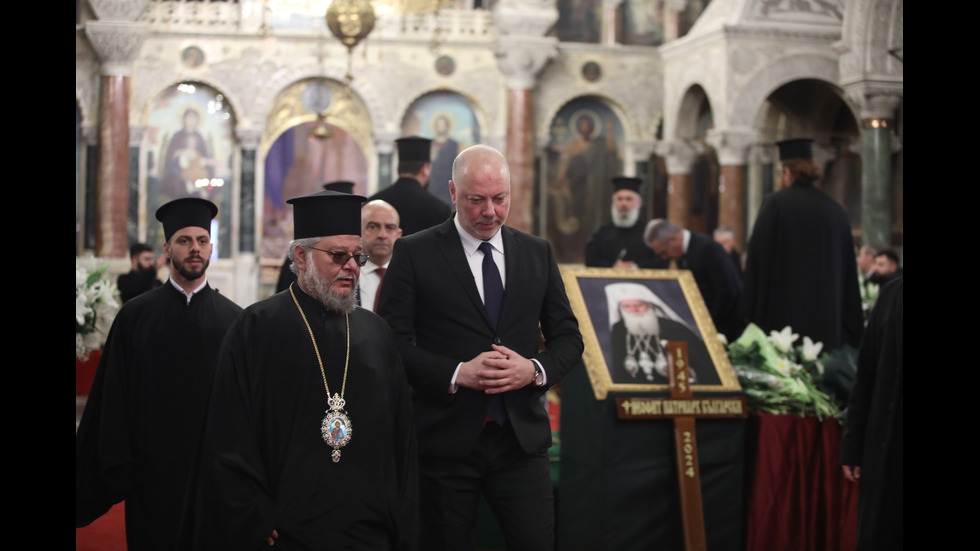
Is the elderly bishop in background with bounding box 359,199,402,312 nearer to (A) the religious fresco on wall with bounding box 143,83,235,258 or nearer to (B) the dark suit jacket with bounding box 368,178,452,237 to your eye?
(B) the dark suit jacket with bounding box 368,178,452,237

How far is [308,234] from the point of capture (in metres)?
3.21

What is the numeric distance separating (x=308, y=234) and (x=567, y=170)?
13.6 metres

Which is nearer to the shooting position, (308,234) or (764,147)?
(308,234)

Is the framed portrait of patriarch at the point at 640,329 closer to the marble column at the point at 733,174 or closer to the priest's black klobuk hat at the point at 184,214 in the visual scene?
the priest's black klobuk hat at the point at 184,214

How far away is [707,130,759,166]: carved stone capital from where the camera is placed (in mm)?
14023

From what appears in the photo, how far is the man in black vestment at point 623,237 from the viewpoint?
8.01m

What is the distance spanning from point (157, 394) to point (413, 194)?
2015 millimetres

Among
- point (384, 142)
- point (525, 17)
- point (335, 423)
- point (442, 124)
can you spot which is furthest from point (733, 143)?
point (335, 423)

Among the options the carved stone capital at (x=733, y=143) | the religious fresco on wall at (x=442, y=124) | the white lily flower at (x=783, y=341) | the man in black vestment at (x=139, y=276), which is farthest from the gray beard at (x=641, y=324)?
the religious fresco on wall at (x=442, y=124)

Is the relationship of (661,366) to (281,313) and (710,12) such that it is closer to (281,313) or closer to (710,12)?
(281,313)

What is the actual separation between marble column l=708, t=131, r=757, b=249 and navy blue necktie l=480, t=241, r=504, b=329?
36.1ft

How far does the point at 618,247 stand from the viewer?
8203mm

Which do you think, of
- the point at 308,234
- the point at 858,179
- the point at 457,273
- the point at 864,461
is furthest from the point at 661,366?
the point at 858,179

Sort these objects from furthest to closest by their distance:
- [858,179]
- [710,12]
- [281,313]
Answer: [858,179] → [710,12] → [281,313]
